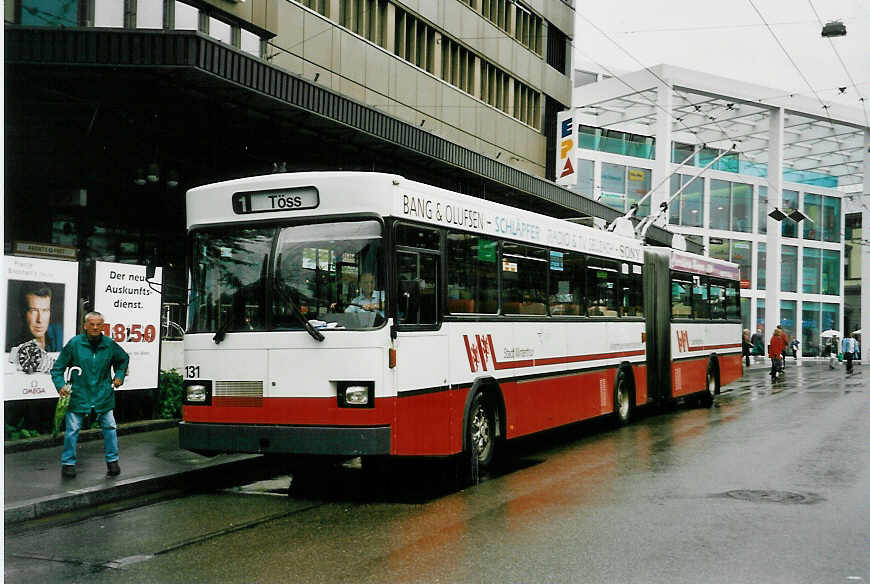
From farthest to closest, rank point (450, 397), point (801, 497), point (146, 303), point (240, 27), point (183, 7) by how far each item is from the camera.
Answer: point (240, 27) → point (183, 7) → point (146, 303) → point (450, 397) → point (801, 497)

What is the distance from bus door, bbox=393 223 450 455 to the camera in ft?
29.5

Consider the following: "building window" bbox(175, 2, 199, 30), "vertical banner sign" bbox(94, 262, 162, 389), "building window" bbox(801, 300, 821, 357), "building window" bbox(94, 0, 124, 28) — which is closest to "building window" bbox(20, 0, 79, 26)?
"building window" bbox(94, 0, 124, 28)

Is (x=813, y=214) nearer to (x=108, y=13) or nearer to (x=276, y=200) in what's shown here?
(x=108, y=13)

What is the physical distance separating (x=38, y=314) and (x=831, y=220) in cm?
6414

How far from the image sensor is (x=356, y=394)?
28.7ft

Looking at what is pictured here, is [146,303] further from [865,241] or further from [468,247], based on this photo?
[865,241]

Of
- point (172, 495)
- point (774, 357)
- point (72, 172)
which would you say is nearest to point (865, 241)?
point (774, 357)

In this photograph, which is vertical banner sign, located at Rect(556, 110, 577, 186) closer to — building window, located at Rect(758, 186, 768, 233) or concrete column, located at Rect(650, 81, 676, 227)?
concrete column, located at Rect(650, 81, 676, 227)

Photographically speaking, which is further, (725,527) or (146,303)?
(146,303)

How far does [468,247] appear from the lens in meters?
10.4

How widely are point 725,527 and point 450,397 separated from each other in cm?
316

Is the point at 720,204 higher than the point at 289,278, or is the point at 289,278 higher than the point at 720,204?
the point at 720,204

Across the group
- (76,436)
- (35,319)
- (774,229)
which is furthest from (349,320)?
(774,229)

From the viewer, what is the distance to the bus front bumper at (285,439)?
8.64m
